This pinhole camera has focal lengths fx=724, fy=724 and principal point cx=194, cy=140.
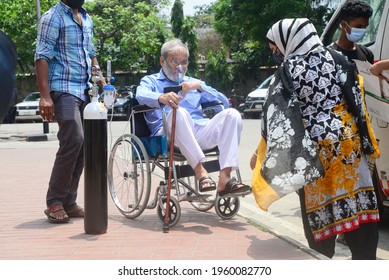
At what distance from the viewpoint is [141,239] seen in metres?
5.34

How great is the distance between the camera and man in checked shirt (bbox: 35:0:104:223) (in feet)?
19.5

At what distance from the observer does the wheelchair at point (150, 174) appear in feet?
19.2

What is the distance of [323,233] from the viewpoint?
4.51 meters

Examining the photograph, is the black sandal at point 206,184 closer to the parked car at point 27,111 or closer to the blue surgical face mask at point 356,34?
the blue surgical face mask at point 356,34

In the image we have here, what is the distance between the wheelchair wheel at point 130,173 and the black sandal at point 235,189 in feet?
2.07

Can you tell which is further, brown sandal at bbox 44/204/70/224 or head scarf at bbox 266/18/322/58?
brown sandal at bbox 44/204/70/224

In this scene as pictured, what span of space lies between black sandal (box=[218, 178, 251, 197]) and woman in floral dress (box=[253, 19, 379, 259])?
3.85 ft

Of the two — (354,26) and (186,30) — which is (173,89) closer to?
(354,26)

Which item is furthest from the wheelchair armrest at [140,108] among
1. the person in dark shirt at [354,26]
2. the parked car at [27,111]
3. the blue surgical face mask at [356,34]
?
the parked car at [27,111]

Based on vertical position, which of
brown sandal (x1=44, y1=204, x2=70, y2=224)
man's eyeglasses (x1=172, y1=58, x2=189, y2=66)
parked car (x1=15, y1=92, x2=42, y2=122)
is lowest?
parked car (x1=15, y1=92, x2=42, y2=122)

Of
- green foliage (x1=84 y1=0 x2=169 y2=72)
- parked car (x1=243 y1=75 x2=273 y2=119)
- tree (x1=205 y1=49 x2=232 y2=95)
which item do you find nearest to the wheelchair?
parked car (x1=243 y1=75 x2=273 y2=119)

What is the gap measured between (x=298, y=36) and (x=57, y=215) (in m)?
2.62

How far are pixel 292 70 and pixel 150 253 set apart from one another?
1.54m

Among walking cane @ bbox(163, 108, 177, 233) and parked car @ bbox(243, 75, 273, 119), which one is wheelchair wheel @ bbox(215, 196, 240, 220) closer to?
walking cane @ bbox(163, 108, 177, 233)
